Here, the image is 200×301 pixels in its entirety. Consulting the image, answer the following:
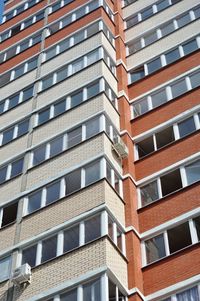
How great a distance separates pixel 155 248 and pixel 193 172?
318 centimetres

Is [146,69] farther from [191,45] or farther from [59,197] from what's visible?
[59,197]

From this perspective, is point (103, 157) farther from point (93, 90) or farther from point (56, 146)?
point (93, 90)

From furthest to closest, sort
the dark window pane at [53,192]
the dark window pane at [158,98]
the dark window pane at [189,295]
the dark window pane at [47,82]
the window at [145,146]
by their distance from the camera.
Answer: the dark window pane at [47,82] → the dark window pane at [158,98] → the window at [145,146] → the dark window pane at [53,192] → the dark window pane at [189,295]

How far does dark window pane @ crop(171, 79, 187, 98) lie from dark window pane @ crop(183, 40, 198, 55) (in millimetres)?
2159

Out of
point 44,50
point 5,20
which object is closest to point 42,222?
point 44,50

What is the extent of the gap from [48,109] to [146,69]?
5.17 meters

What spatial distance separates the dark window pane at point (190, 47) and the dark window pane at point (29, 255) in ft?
39.5

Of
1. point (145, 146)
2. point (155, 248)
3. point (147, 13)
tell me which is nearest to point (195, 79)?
point (145, 146)

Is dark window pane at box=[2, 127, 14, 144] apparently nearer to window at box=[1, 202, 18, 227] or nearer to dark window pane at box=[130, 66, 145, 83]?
window at box=[1, 202, 18, 227]

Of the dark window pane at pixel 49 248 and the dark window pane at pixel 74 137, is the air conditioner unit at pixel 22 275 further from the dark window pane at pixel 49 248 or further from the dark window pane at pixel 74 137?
the dark window pane at pixel 74 137

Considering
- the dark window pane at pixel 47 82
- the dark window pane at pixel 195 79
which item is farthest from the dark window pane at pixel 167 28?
the dark window pane at pixel 47 82

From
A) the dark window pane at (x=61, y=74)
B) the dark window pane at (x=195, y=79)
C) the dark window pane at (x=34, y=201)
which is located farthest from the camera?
the dark window pane at (x=61, y=74)

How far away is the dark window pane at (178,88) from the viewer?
24284mm

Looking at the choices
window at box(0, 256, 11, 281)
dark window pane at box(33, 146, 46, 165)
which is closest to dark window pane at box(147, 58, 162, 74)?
dark window pane at box(33, 146, 46, 165)
